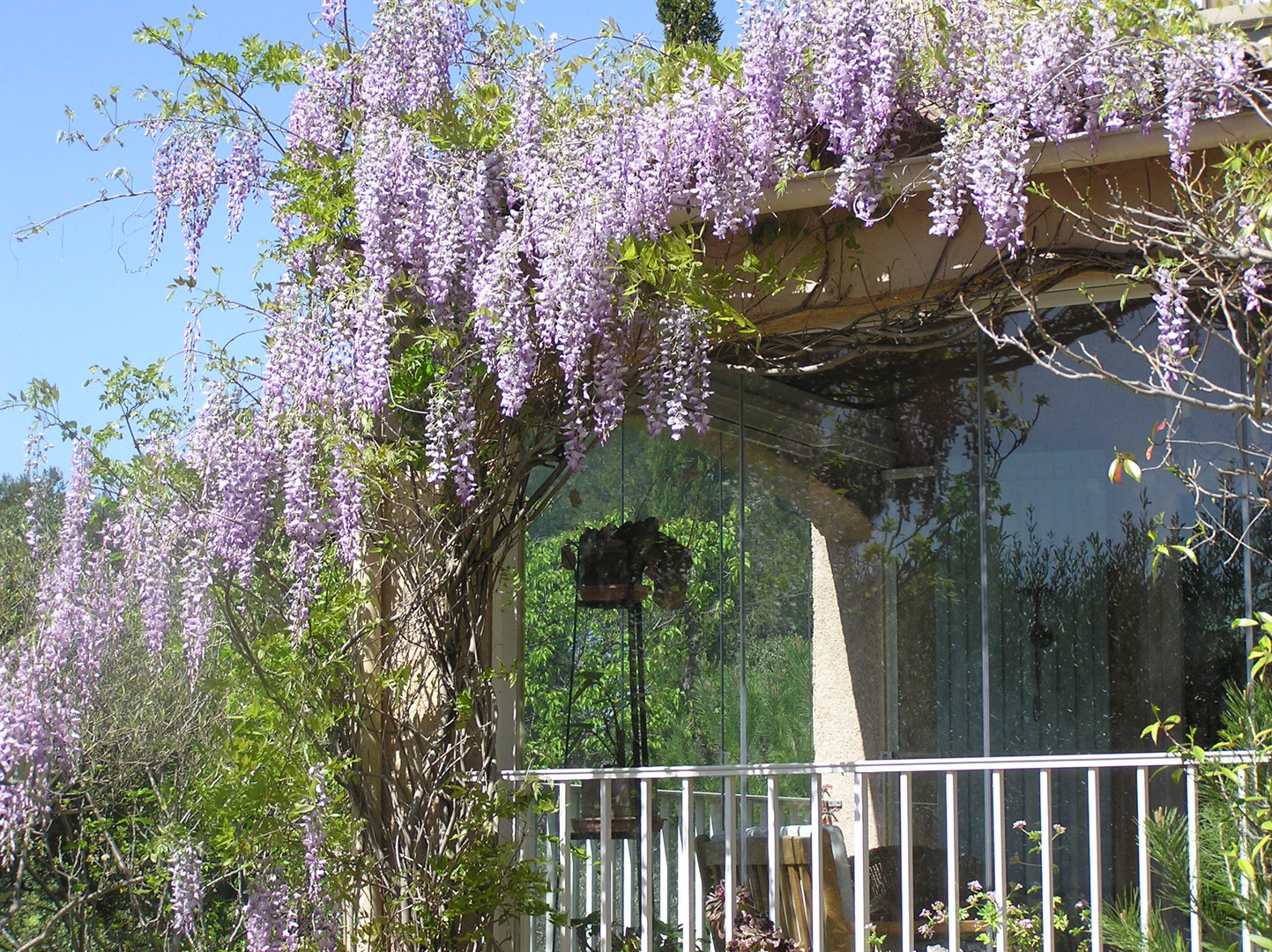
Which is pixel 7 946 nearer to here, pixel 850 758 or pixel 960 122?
pixel 850 758

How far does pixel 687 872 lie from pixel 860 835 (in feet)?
1.83

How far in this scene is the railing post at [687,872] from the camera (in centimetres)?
337

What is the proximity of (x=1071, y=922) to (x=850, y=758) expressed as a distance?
0.99m

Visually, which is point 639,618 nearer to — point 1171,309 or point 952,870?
point 952,870

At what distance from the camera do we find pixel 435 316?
3180 mm

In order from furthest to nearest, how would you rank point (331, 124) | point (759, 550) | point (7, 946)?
1. point (7, 946)
2. point (759, 550)
3. point (331, 124)

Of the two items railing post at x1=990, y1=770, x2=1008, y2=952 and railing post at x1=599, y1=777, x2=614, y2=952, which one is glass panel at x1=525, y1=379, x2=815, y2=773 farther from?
railing post at x1=990, y1=770, x2=1008, y2=952

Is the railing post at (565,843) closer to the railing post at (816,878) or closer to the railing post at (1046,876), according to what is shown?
the railing post at (816,878)

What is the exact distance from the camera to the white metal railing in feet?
9.70

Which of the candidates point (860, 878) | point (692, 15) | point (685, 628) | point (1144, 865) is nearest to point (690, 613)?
point (685, 628)

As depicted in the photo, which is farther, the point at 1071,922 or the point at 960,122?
the point at 1071,922

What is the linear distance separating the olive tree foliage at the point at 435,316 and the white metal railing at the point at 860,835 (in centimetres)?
34

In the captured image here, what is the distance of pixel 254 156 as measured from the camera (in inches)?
136

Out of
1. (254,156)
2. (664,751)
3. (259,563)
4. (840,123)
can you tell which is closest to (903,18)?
(840,123)
